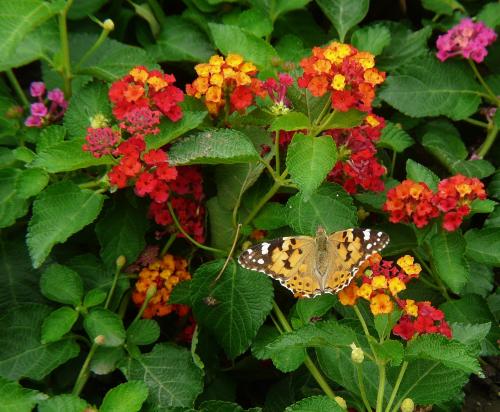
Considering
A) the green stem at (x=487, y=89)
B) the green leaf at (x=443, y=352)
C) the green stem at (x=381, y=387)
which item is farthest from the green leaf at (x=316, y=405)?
the green stem at (x=487, y=89)

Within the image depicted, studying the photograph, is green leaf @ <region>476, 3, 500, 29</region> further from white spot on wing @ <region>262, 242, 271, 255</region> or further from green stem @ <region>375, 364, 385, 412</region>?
green stem @ <region>375, 364, 385, 412</region>

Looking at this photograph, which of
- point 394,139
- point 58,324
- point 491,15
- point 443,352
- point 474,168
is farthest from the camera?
point 491,15

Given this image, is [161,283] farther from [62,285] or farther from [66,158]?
[66,158]

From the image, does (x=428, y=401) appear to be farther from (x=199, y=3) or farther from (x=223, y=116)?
(x=199, y=3)

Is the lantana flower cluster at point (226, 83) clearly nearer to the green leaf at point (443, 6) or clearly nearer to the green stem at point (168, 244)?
the green stem at point (168, 244)

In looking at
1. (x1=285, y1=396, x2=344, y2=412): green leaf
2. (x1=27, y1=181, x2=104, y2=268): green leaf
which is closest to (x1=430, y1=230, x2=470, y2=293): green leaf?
(x1=285, y1=396, x2=344, y2=412): green leaf

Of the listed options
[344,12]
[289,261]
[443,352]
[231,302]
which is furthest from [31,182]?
[344,12]

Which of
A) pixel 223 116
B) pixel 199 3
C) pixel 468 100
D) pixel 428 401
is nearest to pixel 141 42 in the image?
pixel 199 3
